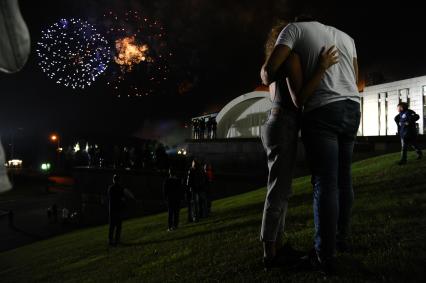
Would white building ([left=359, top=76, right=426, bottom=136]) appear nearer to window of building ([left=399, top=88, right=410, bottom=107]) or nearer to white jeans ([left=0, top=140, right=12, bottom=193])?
window of building ([left=399, top=88, right=410, bottom=107])

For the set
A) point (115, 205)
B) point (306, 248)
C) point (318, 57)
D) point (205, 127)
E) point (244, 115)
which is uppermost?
point (244, 115)

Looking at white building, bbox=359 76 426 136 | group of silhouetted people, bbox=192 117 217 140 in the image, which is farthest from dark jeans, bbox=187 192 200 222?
group of silhouetted people, bbox=192 117 217 140

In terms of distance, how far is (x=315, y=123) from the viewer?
3.25m

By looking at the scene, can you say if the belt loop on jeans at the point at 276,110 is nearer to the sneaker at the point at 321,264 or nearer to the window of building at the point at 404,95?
the sneaker at the point at 321,264

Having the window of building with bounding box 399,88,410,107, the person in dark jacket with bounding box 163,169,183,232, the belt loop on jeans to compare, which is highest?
the window of building with bounding box 399,88,410,107

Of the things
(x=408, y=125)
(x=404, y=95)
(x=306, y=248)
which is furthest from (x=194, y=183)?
(x=404, y=95)

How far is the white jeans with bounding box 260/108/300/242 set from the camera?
135 inches

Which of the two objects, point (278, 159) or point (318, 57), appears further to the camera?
point (278, 159)

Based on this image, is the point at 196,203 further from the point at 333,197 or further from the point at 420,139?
the point at 420,139

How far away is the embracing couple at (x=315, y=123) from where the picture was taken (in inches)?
127

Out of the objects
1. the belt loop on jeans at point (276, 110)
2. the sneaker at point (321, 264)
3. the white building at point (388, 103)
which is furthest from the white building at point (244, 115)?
the sneaker at point (321, 264)

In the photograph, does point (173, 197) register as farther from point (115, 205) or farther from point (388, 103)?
point (388, 103)

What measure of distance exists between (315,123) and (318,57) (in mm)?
571

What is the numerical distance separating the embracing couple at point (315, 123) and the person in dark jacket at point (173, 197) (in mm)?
9160
